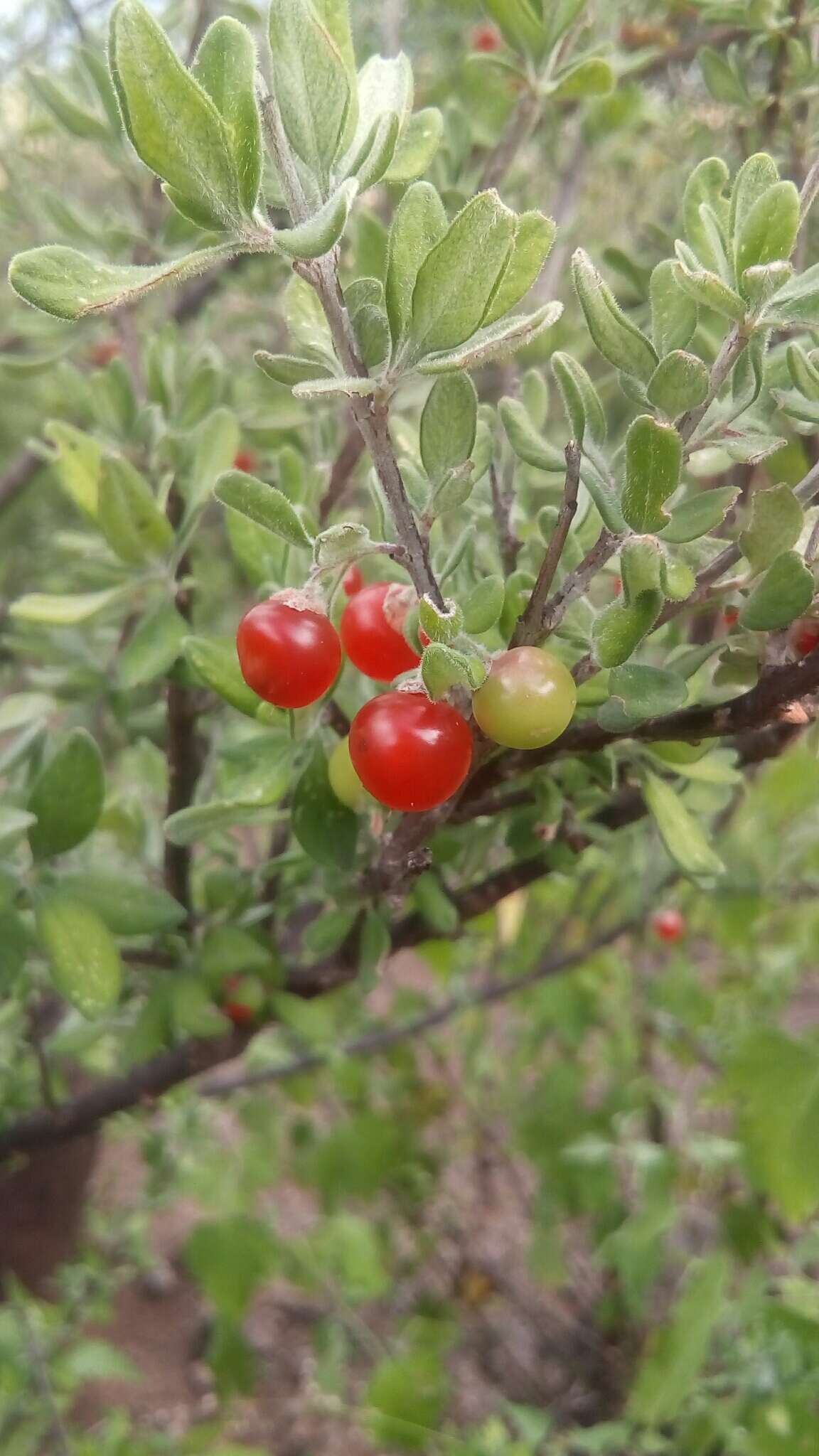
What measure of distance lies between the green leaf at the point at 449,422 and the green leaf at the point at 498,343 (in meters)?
0.05

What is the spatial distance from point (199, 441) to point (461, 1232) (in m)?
2.08

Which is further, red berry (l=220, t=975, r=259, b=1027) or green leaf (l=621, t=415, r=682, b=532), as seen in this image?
red berry (l=220, t=975, r=259, b=1027)

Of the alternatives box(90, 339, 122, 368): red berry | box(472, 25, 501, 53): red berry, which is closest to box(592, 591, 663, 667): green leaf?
box(472, 25, 501, 53): red berry

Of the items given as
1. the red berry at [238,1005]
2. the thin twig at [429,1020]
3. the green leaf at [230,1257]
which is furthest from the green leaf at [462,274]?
the green leaf at [230,1257]

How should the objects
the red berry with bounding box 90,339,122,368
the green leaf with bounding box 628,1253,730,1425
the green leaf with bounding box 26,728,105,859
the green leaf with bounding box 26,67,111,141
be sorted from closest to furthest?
1. the green leaf with bounding box 26,728,105,859
2. the green leaf with bounding box 26,67,111,141
3. the green leaf with bounding box 628,1253,730,1425
4. the red berry with bounding box 90,339,122,368

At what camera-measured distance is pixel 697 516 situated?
44cm

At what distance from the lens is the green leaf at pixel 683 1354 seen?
1.13 m

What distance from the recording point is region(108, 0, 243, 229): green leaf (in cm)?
31

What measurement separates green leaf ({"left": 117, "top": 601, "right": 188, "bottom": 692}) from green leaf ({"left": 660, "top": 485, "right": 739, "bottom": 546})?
352 mm

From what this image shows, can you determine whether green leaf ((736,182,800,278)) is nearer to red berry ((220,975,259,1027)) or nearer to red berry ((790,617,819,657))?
red berry ((790,617,819,657))

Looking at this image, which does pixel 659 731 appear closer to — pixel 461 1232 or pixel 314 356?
pixel 314 356

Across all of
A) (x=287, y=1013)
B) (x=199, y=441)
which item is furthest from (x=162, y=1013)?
(x=199, y=441)

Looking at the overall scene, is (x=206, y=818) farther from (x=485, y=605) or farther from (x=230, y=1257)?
(x=230, y=1257)

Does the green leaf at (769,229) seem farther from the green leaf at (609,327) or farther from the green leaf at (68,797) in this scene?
the green leaf at (68,797)
